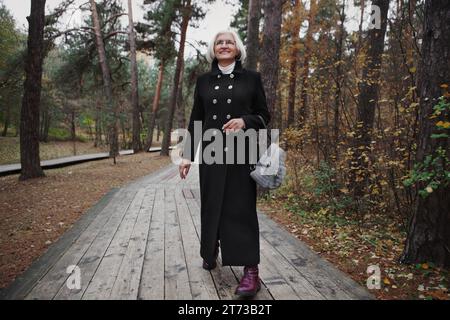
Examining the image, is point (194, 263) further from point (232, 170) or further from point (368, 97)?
point (368, 97)

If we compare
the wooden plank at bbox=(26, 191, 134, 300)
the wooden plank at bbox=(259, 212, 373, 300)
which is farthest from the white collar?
the wooden plank at bbox=(26, 191, 134, 300)

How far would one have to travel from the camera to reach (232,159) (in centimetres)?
263

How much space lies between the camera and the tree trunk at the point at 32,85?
26.5 ft

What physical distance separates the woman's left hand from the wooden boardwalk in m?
1.38

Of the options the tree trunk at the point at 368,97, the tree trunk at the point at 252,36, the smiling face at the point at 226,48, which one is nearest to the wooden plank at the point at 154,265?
the smiling face at the point at 226,48

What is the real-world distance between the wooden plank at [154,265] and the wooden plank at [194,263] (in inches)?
10.7

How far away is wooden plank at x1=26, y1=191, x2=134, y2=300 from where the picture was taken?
250 cm

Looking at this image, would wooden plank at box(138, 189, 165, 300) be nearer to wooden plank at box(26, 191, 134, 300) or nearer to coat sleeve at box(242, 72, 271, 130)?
wooden plank at box(26, 191, 134, 300)

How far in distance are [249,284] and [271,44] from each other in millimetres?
5093

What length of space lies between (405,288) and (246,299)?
1.47 m

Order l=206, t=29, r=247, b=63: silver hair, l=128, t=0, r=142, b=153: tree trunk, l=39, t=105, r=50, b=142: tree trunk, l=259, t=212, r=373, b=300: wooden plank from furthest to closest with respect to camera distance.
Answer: l=39, t=105, r=50, b=142: tree trunk, l=128, t=0, r=142, b=153: tree trunk, l=206, t=29, r=247, b=63: silver hair, l=259, t=212, r=373, b=300: wooden plank

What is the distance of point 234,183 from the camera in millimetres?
2613

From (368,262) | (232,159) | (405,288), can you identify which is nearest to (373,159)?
(368,262)

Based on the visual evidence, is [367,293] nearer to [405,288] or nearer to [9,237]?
[405,288]
